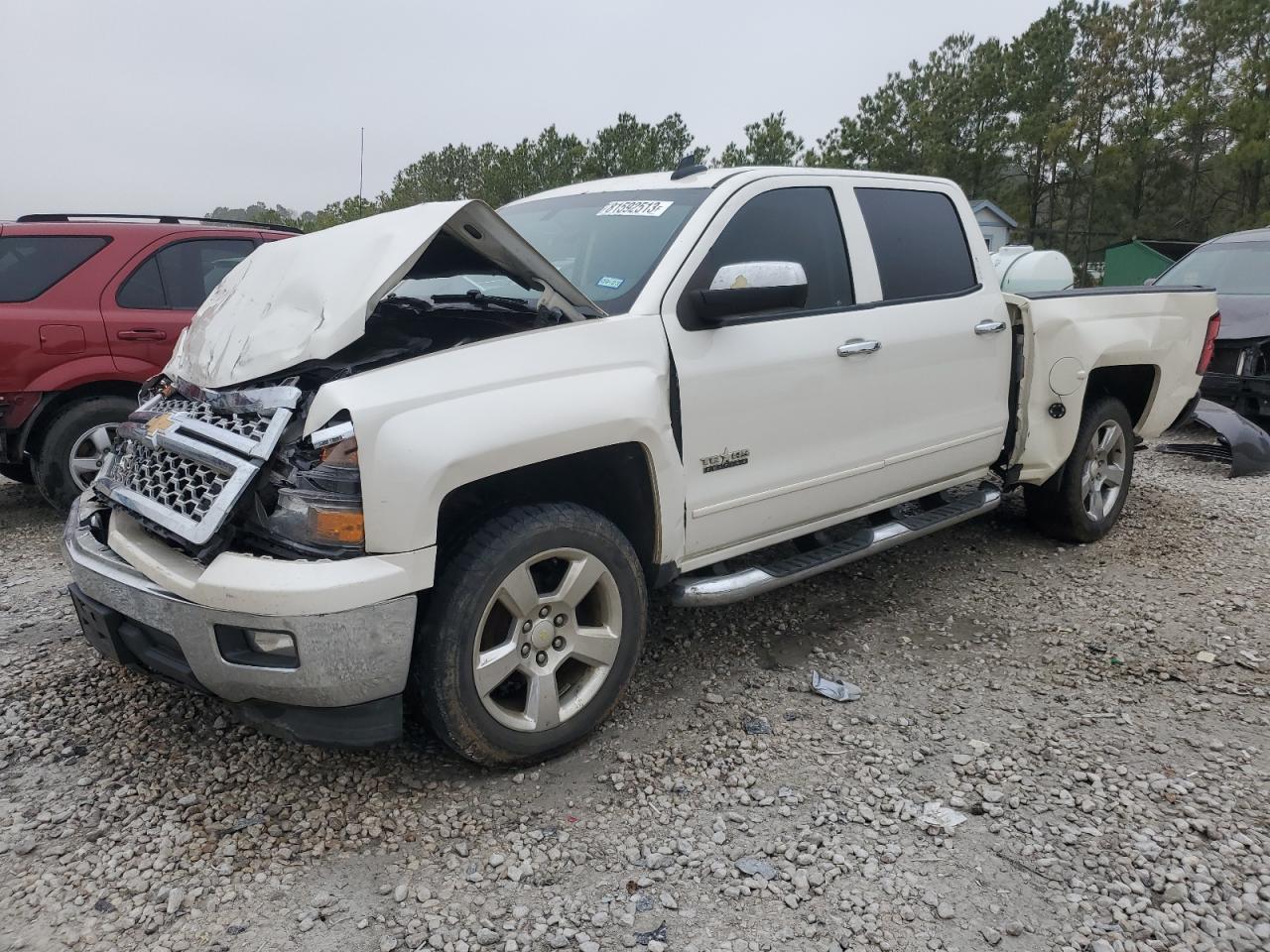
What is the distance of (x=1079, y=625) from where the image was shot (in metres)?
3.93

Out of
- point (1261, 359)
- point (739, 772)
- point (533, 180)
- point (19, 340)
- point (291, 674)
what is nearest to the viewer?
point (291, 674)

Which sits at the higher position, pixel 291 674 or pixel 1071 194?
pixel 1071 194

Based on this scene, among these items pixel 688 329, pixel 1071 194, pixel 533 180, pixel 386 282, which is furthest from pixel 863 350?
pixel 1071 194

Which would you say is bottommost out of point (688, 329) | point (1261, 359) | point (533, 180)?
point (1261, 359)

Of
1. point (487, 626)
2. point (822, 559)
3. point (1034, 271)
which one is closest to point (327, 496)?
→ point (487, 626)

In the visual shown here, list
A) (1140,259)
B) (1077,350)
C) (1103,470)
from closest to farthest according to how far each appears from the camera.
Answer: (1077,350) → (1103,470) → (1140,259)

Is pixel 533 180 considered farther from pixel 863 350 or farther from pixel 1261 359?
pixel 863 350

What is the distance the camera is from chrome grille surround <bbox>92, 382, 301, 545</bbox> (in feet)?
7.68

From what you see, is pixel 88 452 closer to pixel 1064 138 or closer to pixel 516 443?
pixel 516 443

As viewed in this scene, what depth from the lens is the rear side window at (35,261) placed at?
5.30 metres

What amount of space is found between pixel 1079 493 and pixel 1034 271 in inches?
320

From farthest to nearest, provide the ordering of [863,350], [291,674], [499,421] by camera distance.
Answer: [863,350]
[499,421]
[291,674]

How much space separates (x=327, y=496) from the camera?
7.52 feet

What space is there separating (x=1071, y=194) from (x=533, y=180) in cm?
2078
